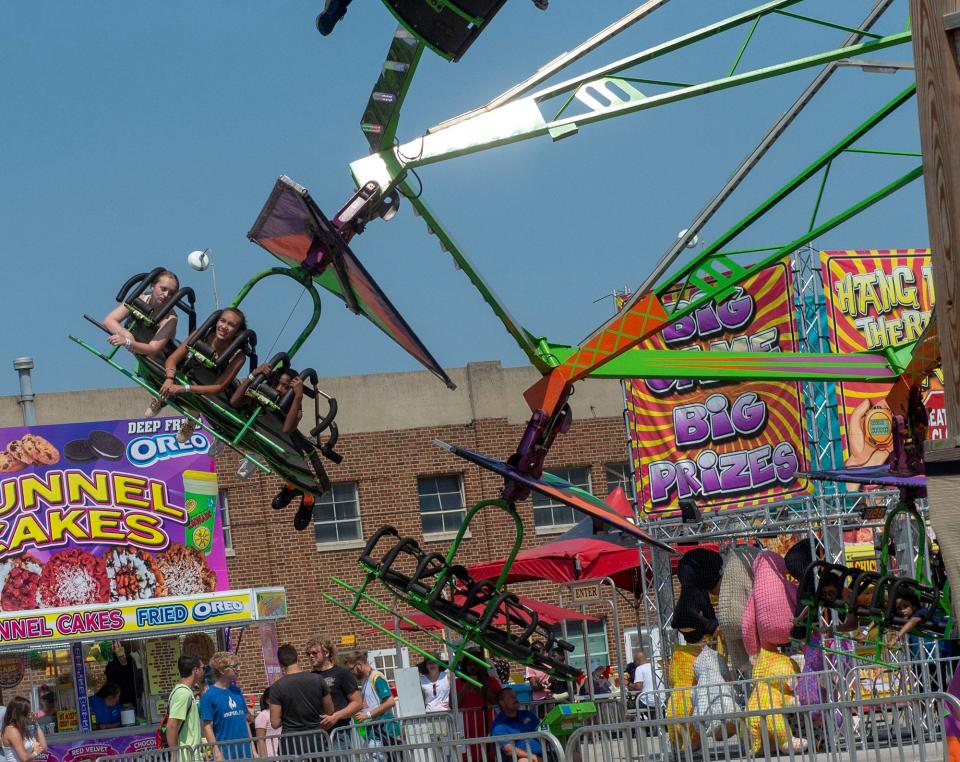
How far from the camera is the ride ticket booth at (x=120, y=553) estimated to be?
18.7m

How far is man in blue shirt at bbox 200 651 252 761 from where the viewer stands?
12.3m

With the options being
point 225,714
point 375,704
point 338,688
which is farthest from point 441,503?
point 338,688

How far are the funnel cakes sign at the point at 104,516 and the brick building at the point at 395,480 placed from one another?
26.1 ft

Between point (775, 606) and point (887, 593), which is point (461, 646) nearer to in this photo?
point (887, 593)

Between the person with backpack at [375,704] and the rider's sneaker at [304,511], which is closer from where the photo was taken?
the rider's sneaker at [304,511]

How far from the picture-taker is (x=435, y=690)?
17.9 m

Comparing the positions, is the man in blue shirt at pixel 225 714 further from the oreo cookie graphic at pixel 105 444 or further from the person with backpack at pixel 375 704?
the oreo cookie graphic at pixel 105 444

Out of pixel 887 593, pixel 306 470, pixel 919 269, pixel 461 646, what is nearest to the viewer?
pixel 306 470

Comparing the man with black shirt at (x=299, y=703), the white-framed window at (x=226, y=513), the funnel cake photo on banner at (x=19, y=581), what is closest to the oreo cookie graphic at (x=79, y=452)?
the funnel cake photo on banner at (x=19, y=581)

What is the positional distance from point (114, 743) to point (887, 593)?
9452 millimetres

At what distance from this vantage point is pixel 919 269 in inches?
778

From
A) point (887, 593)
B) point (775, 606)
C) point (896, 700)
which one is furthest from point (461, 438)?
point (896, 700)

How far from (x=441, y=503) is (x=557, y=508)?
2.75 metres

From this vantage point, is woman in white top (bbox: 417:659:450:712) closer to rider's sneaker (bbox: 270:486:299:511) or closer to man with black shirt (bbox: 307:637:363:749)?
man with black shirt (bbox: 307:637:363:749)
